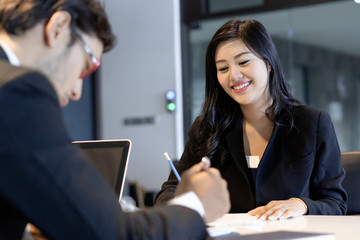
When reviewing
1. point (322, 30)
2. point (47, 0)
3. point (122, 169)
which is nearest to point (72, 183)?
point (47, 0)

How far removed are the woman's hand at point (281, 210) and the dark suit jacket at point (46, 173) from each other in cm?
88

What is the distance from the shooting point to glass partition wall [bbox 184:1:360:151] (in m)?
5.33

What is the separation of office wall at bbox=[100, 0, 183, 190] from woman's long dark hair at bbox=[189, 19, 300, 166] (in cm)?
348

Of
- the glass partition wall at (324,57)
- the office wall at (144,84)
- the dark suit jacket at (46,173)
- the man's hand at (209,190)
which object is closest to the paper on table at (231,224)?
the man's hand at (209,190)

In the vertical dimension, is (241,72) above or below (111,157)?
above

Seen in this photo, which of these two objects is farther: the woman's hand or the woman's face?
the woman's face

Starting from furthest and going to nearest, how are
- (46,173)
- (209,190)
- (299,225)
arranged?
(299,225) < (209,190) < (46,173)

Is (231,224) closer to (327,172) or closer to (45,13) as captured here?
(327,172)

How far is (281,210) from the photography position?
1629 mm

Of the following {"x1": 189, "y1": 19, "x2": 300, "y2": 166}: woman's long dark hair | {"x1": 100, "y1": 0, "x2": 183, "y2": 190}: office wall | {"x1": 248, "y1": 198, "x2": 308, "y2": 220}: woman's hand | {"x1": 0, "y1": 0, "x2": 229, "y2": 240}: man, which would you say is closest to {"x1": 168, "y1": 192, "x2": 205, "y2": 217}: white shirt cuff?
{"x1": 0, "y1": 0, "x2": 229, "y2": 240}: man

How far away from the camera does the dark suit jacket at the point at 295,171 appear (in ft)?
6.55

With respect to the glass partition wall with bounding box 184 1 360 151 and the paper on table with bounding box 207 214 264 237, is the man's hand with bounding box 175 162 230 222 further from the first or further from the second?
the glass partition wall with bounding box 184 1 360 151

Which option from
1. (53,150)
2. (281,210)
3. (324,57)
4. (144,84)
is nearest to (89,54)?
(53,150)

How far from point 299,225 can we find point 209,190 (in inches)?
21.1
